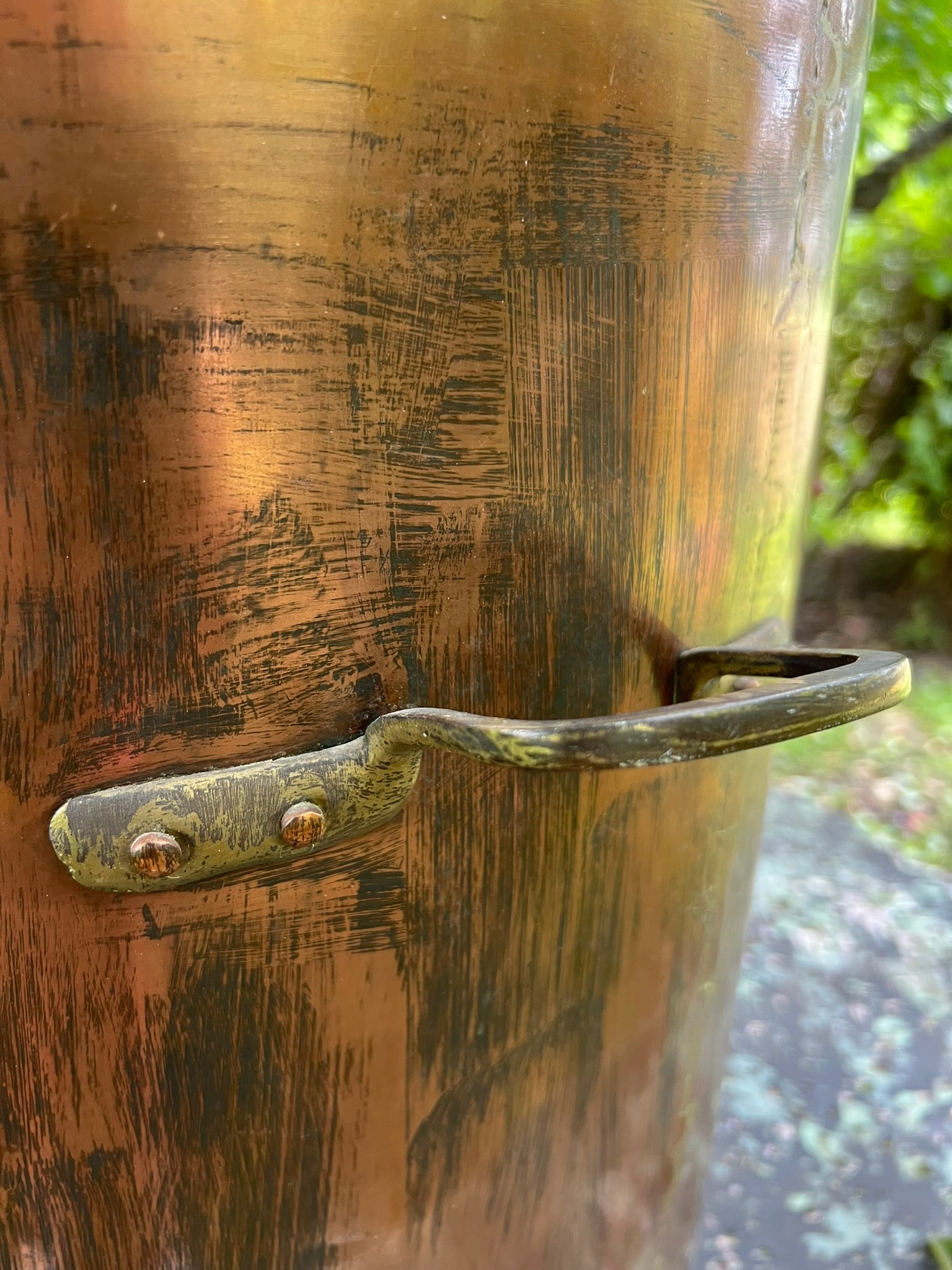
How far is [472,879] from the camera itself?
523mm

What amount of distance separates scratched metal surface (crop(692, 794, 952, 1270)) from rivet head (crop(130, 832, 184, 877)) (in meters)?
0.90

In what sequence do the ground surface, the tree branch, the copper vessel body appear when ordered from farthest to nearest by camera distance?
the ground surface
the tree branch
the copper vessel body

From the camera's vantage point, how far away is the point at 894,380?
338 centimetres

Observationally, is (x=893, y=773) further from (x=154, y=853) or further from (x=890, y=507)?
(x=154, y=853)

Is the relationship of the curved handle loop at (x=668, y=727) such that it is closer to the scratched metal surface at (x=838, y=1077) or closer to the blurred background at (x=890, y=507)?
the scratched metal surface at (x=838, y=1077)

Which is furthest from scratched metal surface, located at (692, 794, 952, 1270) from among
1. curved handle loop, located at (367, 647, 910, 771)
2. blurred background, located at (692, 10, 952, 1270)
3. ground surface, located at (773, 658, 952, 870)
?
curved handle loop, located at (367, 647, 910, 771)

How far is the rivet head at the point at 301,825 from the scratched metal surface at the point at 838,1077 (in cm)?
87

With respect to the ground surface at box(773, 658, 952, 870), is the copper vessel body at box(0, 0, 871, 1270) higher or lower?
higher

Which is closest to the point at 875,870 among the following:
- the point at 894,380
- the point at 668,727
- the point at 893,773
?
the point at 893,773

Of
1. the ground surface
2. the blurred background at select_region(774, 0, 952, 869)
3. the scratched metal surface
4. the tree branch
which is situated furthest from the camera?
the blurred background at select_region(774, 0, 952, 869)

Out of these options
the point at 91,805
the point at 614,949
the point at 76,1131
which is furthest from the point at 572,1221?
the point at 91,805

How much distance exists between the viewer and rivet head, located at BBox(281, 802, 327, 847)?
0.44 meters

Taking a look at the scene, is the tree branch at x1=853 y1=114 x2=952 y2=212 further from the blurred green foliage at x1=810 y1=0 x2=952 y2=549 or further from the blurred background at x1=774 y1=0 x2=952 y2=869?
the blurred green foliage at x1=810 y1=0 x2=952 y2=549

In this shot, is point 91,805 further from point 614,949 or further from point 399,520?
point 614,949
